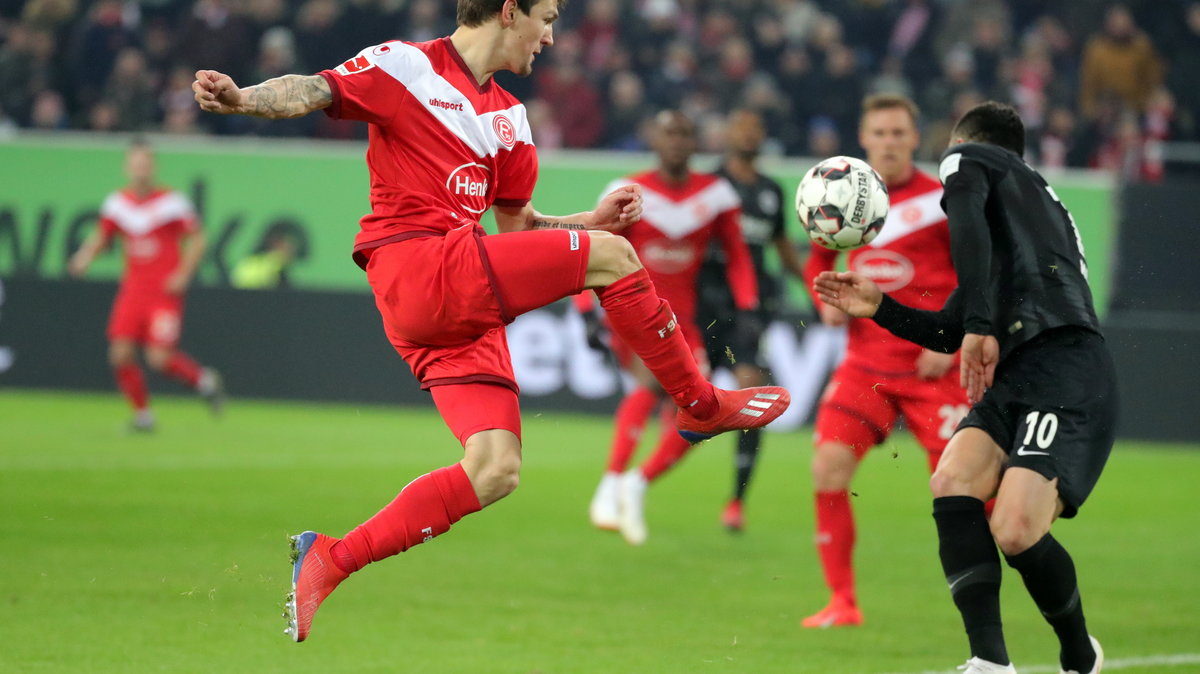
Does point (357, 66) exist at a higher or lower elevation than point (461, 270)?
higher

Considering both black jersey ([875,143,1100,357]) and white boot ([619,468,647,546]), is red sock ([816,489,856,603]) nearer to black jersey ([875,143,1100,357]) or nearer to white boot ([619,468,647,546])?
black jersey ([875,143,1100,357])

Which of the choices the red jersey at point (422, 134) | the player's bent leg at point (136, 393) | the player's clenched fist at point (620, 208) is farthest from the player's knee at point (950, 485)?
the player's bent leg at point (136, 393)

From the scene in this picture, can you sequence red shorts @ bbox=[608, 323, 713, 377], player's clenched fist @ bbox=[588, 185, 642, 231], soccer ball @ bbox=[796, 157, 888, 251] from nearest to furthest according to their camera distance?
player's clenched fist @ bbox=[588, 185, 642, 231] → soccer ball @ bbox=[796, 157, 888, 251] → red shorts @ bbox=[608, 323, 713, 377]

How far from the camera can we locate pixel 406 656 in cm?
588

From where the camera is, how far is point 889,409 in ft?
22.9

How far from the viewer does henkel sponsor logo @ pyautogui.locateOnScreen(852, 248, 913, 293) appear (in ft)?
23.3

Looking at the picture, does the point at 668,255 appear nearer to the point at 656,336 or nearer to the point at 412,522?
the point at 656,336

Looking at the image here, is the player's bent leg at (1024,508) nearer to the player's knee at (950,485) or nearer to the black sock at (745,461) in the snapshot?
the player's knee at (950,485)

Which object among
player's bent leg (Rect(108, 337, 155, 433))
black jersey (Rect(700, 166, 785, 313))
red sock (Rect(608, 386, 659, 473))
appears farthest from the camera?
player's bent leg (Rect(108, 337, 155, 433))

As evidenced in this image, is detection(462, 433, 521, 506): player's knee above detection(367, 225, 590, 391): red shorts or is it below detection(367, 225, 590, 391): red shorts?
below

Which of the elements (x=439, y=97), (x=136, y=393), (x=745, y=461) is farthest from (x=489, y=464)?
(x=136, y=393)

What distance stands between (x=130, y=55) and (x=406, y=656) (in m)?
13.0

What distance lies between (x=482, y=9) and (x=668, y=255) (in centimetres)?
437

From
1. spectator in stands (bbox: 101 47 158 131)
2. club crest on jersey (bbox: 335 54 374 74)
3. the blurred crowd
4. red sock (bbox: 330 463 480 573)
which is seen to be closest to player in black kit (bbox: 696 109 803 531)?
red sock (bbox: 330 463 480 573)
